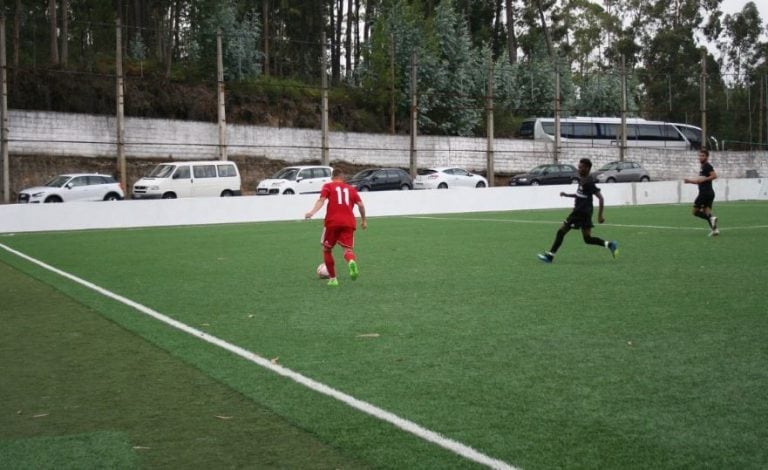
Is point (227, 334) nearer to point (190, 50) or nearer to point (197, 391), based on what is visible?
→ point (197, 391)

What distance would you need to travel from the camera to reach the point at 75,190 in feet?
122

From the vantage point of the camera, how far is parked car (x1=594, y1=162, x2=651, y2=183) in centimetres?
5172


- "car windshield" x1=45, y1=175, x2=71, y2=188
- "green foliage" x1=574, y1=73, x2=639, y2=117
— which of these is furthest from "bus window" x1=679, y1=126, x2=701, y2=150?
"car windshield" x1=45, y1=175, x2=71, y2=188

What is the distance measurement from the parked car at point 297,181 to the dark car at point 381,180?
2043mm

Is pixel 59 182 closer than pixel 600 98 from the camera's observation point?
Yes

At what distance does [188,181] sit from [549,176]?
65.3ft

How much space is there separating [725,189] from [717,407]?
38504mm

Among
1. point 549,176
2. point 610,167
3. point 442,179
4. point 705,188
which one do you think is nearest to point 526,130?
point 610,167

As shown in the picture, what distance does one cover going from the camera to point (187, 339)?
351 inches

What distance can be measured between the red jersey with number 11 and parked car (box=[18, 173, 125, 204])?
26.3 metres

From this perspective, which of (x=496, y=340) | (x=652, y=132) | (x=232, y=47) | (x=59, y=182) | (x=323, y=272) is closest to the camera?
(x=496, y=340)

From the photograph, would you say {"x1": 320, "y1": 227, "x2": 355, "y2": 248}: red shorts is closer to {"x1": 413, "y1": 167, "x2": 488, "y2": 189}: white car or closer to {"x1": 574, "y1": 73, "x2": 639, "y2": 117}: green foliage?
{"x1": 413, "y1": 167, "x2": 488, "y2": 189}: white car

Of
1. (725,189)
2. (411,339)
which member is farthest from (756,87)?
(411,339)

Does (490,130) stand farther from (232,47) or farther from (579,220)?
(579,220)
